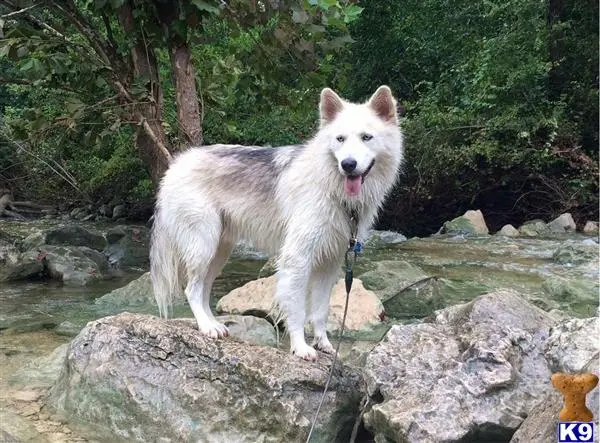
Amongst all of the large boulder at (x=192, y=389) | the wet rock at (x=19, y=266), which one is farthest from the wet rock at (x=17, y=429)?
the wet rock at (x=19, y=266)

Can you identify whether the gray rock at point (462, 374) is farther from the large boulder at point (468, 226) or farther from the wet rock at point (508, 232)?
the large boulder at point (468, 226)

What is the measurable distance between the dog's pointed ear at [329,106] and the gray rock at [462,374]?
1.60 meters

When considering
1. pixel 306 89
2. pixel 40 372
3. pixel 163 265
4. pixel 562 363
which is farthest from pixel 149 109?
pixel 562 363

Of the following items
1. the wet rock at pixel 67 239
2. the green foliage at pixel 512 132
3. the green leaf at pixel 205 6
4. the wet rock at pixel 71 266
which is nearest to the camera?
the green leaf at pixel 205 6

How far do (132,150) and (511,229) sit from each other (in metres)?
12.0

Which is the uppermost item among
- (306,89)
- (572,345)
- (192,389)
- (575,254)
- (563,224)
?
(306,89)

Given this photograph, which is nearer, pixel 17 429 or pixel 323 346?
pixel 17 429

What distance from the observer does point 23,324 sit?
7.45 metres

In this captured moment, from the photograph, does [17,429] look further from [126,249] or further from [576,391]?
[126,249]

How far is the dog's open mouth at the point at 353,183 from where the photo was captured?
4.39 m

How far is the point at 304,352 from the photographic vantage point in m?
4.52

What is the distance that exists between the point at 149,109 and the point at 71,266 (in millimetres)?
4058

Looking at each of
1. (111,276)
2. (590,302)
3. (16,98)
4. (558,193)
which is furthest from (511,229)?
(16,98)

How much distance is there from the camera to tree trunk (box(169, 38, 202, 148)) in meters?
7.94
